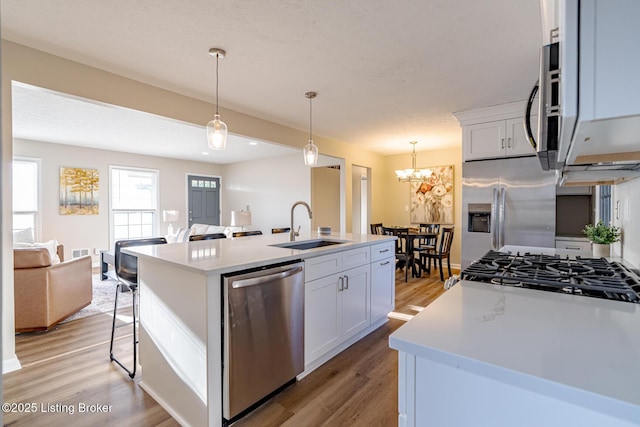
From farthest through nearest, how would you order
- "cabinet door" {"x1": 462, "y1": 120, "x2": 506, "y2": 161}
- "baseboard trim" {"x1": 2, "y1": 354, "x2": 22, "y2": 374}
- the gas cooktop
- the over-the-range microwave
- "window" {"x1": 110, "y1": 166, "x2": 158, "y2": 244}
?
"window" {"x1": 110, "y1": 166, "x2": 158, "y2": 244} → "cabinet door" {"x1": 462, "y1": 120, "x2": 506, "y2": 161} → "baseboard trim" {"x1": 2, "y1": 354, "x2": 22, "y2": 374} → the gas cooktop → the over-the-range microwave

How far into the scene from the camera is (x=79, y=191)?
6.30m

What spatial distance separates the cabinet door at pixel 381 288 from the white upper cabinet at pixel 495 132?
192cm

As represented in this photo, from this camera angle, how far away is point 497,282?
1.54m

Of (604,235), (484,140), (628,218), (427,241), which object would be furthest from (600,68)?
(427,241)

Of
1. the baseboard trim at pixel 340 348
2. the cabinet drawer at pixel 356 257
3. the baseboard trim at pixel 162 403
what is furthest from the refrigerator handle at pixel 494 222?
the baseboard trim at pixel 162 403

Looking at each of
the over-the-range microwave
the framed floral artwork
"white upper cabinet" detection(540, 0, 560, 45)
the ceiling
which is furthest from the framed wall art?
the over-the-range microwave

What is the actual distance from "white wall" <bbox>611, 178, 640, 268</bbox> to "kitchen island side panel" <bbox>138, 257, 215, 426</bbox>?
85.7 inches

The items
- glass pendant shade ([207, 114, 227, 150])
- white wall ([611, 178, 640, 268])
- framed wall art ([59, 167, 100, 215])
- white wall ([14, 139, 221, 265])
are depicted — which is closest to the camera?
white wall ([611, 178, 640, 268])

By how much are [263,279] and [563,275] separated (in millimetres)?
1533

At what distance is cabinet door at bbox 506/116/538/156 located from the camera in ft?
12.8

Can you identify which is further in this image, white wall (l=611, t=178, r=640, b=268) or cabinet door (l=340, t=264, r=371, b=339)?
cabinet door (l=340, t=264, r=371, b=339)

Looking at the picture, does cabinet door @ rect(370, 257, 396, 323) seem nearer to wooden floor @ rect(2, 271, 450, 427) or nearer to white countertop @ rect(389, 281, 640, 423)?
wooden floor @ rect(2, 271, 450, 427)

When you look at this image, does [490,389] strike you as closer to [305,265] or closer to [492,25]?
[305,265]

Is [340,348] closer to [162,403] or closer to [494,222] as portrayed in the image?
[162,403]
